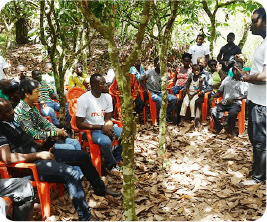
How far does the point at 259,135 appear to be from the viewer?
3.41 m

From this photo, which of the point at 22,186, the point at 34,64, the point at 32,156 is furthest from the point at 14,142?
the point at 34,64

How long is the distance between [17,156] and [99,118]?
1.50 m

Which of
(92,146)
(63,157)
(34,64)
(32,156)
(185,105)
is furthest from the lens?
(34,64)

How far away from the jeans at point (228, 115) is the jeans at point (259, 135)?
68.8 inches

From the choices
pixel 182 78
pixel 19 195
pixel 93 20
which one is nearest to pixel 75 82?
pixel 182 78

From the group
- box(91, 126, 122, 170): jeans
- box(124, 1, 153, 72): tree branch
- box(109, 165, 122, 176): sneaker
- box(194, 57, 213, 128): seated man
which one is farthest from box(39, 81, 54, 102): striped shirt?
box(124, 1, 153, 72): tree branch

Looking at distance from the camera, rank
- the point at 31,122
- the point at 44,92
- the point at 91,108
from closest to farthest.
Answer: the point at 31,122 < the point at 91,108 < the point at 44,92

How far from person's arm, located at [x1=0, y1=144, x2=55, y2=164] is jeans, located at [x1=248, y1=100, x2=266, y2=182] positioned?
2.47m

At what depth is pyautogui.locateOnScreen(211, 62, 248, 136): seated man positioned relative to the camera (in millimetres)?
5367

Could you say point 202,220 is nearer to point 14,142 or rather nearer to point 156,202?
point 156,202

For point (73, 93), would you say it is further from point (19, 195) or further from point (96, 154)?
point (19, 195)

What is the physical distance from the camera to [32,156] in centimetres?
303

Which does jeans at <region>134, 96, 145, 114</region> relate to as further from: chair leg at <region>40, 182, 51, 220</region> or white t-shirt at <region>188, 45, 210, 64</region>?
chair leg at <region>40, 182, 51, 220</region>

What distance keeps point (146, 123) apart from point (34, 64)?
7.15 m
